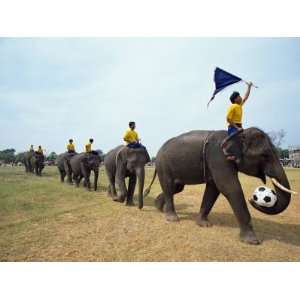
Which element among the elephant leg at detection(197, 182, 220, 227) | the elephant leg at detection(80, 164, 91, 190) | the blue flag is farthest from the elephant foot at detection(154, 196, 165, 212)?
the elephant leg at detection(80, 164, 91, 190)

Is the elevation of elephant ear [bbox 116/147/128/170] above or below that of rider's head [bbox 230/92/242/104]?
below

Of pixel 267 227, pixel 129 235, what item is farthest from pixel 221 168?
pixel 267 227

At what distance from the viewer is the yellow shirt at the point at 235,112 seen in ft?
20.0

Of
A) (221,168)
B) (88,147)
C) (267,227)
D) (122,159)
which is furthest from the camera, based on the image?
(88,147)

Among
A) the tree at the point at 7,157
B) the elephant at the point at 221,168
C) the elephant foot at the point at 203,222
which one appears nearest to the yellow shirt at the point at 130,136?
the elephant at the point at 221,168

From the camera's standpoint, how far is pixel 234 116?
20.2 feet

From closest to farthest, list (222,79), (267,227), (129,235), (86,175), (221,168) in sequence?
(129,235), (221,168), (222,79), (267,227), (86,175)

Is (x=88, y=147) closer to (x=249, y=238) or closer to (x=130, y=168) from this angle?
(x=130, y=168)

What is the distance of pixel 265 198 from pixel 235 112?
171 cm

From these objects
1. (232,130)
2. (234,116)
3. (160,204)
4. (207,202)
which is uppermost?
(234,116)

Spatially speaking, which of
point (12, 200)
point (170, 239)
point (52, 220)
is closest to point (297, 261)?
point (170, 239)

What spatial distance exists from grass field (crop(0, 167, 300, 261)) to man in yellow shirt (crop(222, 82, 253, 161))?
68.6 inches

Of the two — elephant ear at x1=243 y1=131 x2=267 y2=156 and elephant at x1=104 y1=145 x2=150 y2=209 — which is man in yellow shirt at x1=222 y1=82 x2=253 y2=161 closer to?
elephant ear at x1=243 y1=131 x2=267 y2=156

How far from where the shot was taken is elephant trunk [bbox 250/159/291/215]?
223 inches
